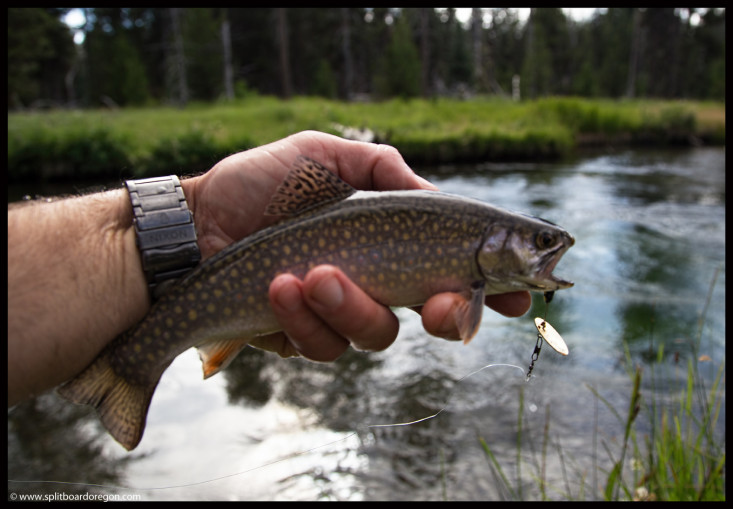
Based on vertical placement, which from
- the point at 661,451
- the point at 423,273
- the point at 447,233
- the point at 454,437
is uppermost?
the point at 447,233

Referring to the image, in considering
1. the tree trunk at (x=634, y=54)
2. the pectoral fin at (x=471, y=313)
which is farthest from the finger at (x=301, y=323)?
the tree trunk at (x=634, y=54)

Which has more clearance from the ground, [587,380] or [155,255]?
[155,255]

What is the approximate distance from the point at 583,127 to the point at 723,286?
2072cm

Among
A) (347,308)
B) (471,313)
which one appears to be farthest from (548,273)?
(347,308)

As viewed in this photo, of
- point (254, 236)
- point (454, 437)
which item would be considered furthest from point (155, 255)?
point (454, 437)

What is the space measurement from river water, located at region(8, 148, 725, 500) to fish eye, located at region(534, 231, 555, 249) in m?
1.24

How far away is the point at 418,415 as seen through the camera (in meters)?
6.40

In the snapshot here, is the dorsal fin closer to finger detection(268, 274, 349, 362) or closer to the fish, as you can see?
the fish

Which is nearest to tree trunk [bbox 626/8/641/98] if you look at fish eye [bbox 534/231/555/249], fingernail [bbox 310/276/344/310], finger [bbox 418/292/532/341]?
fish eye [bbox 534/231/555/249]

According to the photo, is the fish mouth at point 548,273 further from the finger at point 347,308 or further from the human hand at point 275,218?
the finger at point 347,308

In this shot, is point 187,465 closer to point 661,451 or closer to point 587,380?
point 661,451

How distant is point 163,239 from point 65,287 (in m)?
0.48

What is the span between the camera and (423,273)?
2.65m

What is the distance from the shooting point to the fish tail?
2484 millimetres
